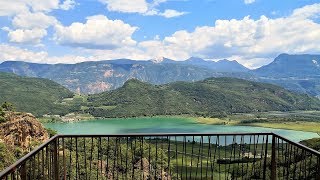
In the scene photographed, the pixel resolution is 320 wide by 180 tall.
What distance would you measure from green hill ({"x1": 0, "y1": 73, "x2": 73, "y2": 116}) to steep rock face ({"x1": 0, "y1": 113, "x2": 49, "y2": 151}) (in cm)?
10318

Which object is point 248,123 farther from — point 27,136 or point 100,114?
point 27,136

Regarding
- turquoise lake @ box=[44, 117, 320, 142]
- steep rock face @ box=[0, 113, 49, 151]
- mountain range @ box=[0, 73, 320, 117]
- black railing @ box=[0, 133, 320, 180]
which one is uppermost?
black railing @ box=[0, 133, 320, 180]

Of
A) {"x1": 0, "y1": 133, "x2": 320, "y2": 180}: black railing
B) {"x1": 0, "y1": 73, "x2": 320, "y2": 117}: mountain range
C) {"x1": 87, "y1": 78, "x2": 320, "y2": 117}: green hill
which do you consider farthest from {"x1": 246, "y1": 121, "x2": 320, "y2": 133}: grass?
{"x1": 0, "y1": 133, "x2": 320, "y2": 180}: black railing

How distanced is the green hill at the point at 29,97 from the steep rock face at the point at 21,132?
103 m

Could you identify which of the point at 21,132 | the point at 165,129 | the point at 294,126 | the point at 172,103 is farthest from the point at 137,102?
the point at 21,132

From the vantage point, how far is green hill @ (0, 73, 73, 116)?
15275cm

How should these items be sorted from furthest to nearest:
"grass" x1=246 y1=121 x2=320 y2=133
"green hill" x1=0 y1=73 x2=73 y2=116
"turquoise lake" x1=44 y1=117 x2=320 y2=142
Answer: "green hill" x1=0 y1=73 x2=73 y2=116 → "grass" x1=246 y1=121 x2=320 y2=133 → "turquoise lake" x1=44 y1=117 x2=320 y2=142

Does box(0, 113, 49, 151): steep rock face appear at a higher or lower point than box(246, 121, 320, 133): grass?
higher

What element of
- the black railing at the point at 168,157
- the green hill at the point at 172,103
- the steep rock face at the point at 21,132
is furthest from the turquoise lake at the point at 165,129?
the black railing at the point at 168,157

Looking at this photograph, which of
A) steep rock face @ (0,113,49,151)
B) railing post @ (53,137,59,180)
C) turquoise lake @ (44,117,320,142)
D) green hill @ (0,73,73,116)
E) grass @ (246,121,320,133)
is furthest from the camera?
green hill @ (0,73,73,116)

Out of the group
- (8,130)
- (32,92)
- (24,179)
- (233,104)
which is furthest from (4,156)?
(233,104)

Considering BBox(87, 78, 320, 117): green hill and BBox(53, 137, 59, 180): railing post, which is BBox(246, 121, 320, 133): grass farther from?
BBox(53, 137, 59, 180): railing post

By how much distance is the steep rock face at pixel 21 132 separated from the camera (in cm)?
3819

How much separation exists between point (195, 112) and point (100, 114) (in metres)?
38.4
